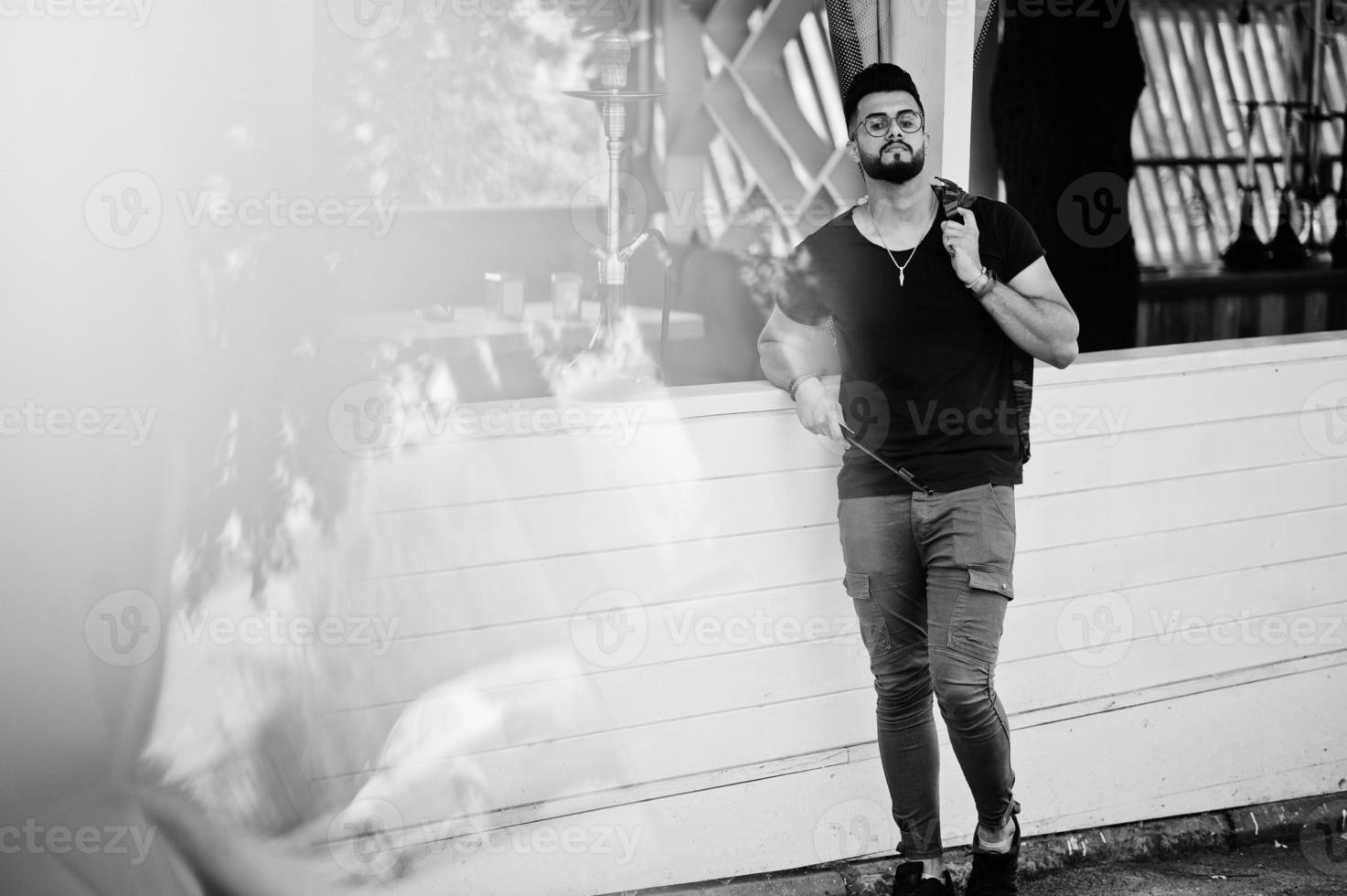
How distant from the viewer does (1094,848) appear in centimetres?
372

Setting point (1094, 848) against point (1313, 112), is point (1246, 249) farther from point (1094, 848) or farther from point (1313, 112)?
point (1094, 848)

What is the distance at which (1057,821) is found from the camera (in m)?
3.71

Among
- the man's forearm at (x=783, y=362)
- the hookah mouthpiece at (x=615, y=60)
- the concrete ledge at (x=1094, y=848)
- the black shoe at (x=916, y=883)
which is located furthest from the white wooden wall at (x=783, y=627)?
the hookah mouthpiece at (x=615, y=60)

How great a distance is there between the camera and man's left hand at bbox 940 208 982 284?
9.12 ft

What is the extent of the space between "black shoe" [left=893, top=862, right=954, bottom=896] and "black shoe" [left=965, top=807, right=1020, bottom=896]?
0.20 feet

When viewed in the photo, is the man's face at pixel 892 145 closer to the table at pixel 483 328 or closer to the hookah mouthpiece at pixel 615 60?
the hookah mouthpiece at pixel 615 60

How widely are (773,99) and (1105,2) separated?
11.2ft

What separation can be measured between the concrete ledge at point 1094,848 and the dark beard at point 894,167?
1.64 meters

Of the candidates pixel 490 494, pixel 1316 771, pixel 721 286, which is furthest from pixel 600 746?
pixel 721 286

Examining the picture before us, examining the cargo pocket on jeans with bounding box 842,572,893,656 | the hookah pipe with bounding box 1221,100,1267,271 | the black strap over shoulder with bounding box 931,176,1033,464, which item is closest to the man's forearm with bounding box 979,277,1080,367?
the black strap over shoulder with bounding box 931,176,1033,464

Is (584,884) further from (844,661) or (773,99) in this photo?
(773,99)

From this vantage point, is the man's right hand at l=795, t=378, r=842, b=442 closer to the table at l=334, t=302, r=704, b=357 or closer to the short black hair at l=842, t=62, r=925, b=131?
the short black hair at l=842, t=62, r=925, b=131

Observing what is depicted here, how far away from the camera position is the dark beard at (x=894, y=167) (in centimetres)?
285

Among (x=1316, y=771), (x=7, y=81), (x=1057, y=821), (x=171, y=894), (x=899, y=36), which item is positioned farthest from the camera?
(x=1316, y=771)
